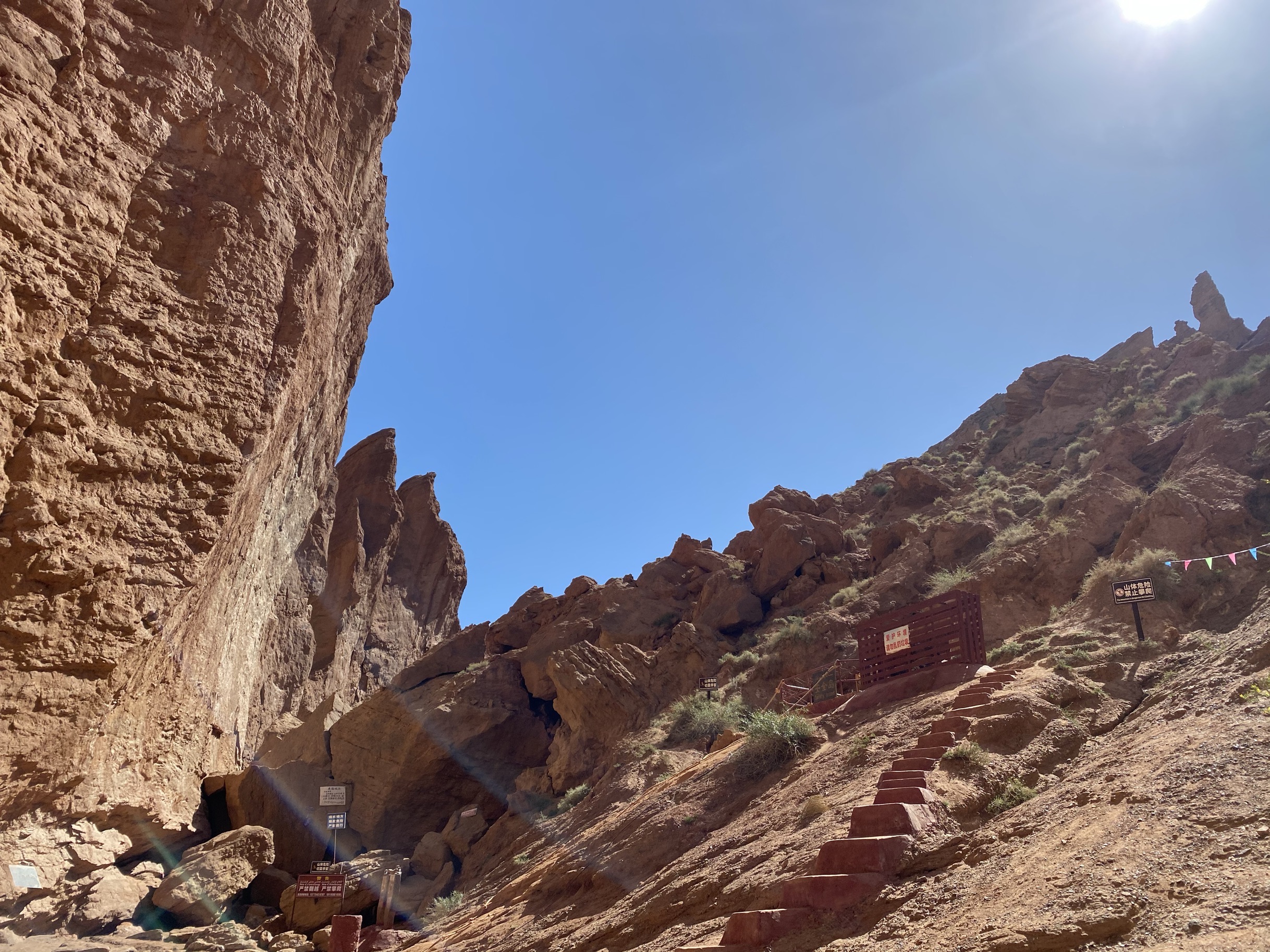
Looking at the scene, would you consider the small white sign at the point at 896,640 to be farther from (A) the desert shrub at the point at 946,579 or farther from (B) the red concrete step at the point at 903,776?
(B) the red concrete step at the point at 903,776

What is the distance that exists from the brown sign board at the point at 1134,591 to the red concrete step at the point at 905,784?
21.9ft

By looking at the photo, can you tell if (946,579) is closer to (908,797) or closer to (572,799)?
(572,799)

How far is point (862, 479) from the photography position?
42.1 meters

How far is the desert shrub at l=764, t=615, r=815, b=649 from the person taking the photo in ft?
82.4

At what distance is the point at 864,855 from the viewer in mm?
7871

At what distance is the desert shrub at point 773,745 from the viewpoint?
45.3ft

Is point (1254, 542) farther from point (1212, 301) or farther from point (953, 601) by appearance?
point (1212, 301)

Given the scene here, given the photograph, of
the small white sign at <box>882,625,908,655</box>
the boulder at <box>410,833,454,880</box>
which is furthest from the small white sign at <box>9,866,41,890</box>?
the small white sign at <box>882,625,908,655</box>

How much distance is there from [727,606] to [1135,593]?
16713mm

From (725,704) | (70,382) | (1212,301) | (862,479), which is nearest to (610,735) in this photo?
(725,704)

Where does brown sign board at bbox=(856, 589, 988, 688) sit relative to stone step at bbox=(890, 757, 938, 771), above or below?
above

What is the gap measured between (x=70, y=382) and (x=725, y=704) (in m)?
17.5

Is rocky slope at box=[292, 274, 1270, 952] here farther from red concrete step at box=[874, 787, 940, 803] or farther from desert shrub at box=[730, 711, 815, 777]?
desert shrub at box=[730, 711, 815, 777]

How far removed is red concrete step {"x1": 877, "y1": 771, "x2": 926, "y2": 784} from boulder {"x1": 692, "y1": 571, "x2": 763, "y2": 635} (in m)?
18.6
